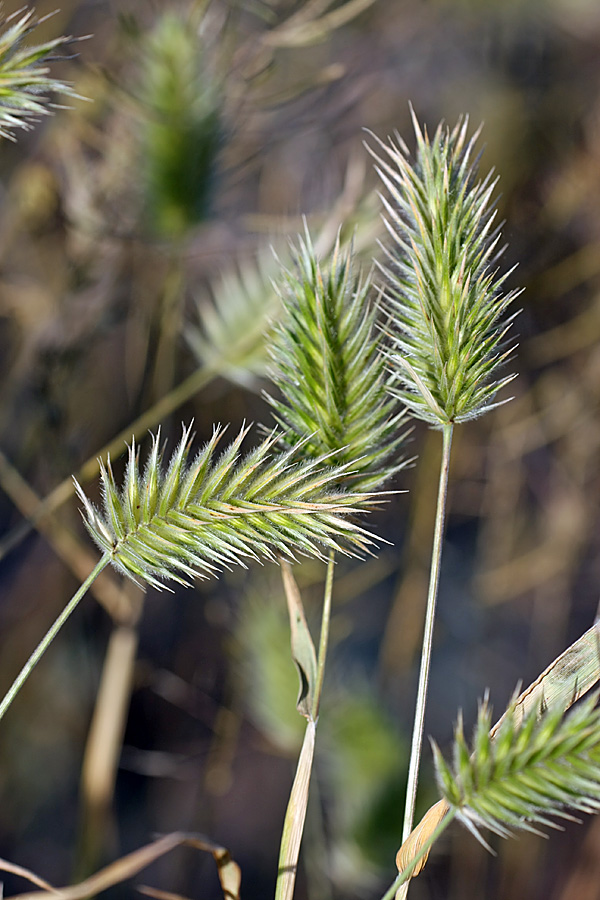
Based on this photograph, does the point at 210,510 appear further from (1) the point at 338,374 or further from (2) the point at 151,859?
(2) the point at 151,859

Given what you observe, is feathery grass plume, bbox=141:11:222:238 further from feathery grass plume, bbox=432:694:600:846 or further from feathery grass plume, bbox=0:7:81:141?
feathery grass plume, bbox=432:694:600:846

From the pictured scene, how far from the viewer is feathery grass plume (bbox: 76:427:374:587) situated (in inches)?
18.1

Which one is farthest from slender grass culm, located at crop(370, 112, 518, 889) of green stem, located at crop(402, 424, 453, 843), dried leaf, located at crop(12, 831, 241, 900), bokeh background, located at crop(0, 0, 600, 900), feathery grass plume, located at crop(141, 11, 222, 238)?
feathery grass plume, located at crop(141, 11, 222, 238)

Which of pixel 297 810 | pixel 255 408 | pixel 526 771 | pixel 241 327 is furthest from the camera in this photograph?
pixel 255 408

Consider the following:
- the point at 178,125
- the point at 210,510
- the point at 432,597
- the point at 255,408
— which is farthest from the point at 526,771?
the point at 255,408

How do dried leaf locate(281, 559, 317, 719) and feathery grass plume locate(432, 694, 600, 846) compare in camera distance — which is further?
dried leaf locate(281, 559, 317, 719)

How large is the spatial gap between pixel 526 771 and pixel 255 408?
1647 millimetres

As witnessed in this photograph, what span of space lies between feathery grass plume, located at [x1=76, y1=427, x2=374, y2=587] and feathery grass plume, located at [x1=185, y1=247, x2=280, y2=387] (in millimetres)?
356

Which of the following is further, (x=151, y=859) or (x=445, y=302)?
(x=151, y=859)

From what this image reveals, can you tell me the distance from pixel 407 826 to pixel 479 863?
128cm

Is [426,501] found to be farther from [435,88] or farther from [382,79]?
[435,88]

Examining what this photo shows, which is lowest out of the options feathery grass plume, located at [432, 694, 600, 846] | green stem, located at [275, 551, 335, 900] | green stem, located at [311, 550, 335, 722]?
green stem, located at [275, 551, 335, 900]

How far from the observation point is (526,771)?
1.41 feet

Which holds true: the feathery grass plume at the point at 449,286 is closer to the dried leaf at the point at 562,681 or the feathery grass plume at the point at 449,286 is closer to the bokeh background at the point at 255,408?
the dried leaf at the point at 562,681
